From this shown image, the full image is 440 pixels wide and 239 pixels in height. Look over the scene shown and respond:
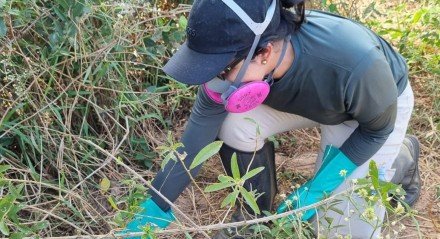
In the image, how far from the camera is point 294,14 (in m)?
1.61

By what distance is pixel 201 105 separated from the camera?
185cm

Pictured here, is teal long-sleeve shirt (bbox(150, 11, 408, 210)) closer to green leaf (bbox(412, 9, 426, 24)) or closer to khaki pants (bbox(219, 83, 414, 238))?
khaki pants (bbox(219, 83, 414, 238))

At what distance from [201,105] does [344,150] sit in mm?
439

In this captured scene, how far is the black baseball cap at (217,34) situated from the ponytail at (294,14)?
0.04m

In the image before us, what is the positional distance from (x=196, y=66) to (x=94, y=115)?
2.60 ft

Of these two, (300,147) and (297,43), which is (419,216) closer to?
(300,147)

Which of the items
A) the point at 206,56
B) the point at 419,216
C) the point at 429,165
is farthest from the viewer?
the point at 429,165

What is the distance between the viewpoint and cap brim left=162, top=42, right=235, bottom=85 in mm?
1505

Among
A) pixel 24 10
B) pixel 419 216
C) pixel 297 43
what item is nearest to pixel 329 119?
pixel 297 43

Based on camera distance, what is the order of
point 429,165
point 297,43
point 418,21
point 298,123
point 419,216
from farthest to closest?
point 418,21 → point 429,165 → point 419,216 → point 298,123 → point 297,43

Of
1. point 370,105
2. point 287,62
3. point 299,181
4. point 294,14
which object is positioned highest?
point 294,14

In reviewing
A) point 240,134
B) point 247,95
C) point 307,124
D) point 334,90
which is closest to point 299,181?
point 307,124

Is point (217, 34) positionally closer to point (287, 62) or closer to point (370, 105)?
point (287, 62)

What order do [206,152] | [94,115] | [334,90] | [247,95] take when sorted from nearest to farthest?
[206,152]
[247,95]
[334,90]
[94,115]
